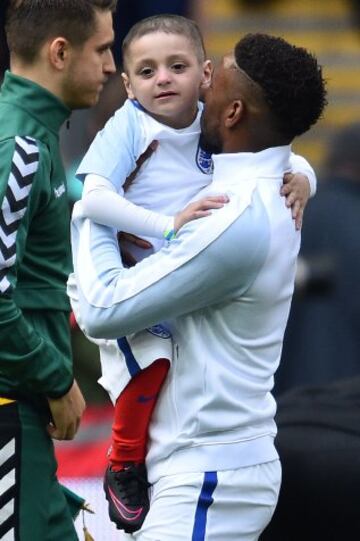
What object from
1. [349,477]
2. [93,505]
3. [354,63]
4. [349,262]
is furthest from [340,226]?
[354,63]

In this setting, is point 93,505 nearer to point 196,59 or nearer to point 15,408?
point 15,408

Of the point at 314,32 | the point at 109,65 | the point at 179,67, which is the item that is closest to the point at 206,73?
the point at 179,67

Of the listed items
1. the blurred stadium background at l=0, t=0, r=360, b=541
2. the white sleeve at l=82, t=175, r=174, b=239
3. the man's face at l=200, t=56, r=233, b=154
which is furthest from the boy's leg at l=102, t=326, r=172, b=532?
the blurred stadium background at l=0, t=0, r=360, b=541

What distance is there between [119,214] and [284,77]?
0.48 m

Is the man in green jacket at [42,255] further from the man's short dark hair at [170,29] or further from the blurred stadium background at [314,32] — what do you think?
the blurred stadium background at [314,32]

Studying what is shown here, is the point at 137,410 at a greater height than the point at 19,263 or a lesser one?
lesser

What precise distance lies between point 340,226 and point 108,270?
9.36 ft

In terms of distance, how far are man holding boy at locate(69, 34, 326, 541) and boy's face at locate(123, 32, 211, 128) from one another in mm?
188

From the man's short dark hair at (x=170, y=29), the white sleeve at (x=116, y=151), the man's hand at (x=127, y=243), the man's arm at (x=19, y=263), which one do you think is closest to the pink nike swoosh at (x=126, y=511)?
the man's arm at (x=19, y=263)

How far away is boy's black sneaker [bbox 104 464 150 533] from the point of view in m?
3.56

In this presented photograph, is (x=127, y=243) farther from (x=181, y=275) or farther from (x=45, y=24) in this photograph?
(x=45, y=24)

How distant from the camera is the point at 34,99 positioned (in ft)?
11.8

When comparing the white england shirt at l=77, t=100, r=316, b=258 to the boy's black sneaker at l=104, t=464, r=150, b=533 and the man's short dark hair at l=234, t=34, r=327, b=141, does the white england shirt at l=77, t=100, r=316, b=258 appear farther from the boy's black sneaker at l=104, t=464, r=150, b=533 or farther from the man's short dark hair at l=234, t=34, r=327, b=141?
the boy's black sneaker at l=104, t=464, r=150, b=533

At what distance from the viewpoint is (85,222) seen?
11.8 feet
